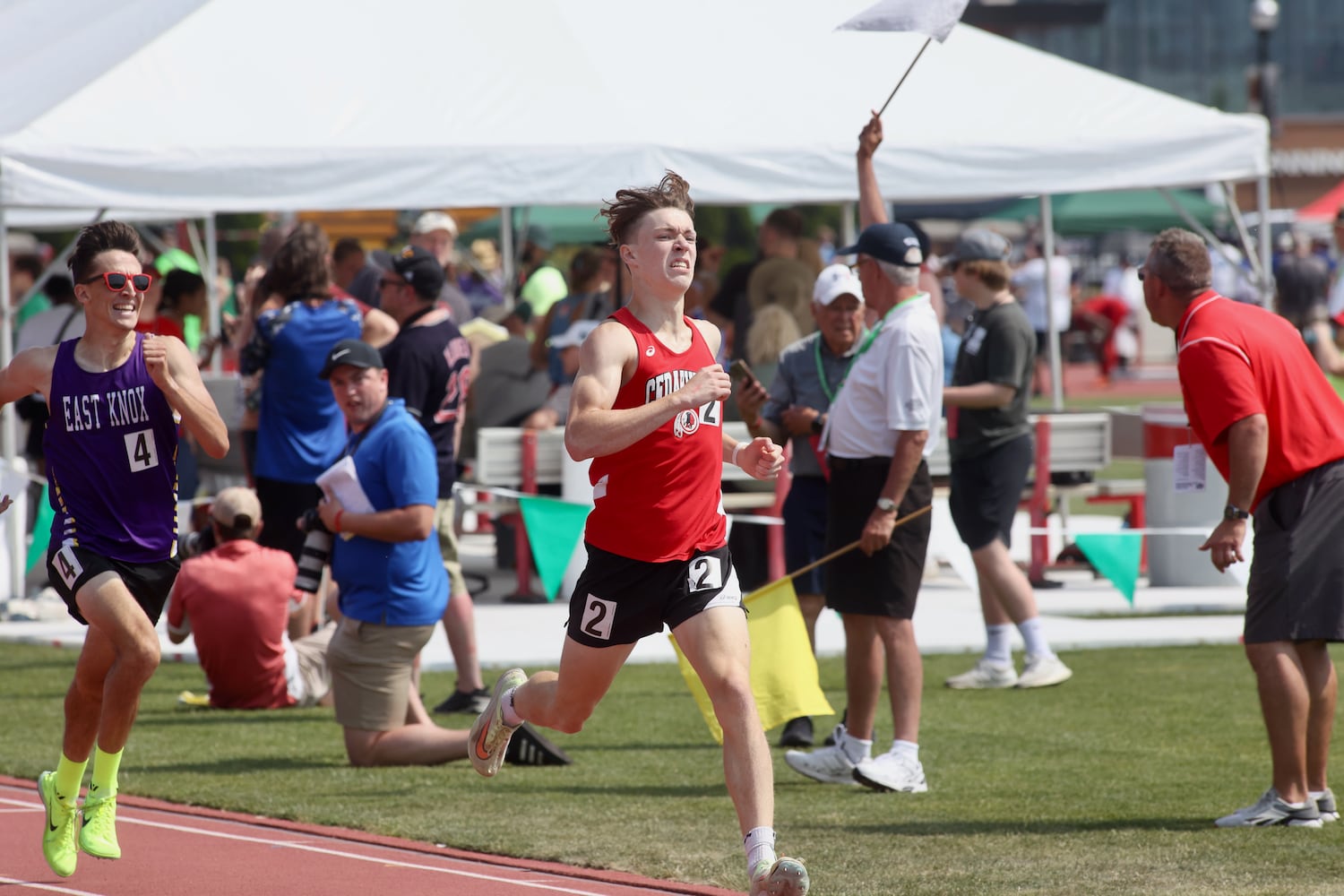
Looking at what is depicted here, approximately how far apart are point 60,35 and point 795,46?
4.84 meters

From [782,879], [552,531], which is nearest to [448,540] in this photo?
[552,531]

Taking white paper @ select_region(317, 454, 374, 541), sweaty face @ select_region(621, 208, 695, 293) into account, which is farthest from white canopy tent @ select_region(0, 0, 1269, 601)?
sweaty face @ select_region(621, 208, 695, 293)

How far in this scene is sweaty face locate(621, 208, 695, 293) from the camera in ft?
17.2

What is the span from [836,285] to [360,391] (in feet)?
6.82

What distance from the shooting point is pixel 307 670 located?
927cm

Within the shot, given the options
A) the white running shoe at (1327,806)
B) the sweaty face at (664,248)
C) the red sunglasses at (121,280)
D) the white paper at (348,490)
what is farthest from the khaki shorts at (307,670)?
the white running shoe at (1327,806)

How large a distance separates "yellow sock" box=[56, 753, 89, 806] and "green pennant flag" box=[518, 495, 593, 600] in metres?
4.50

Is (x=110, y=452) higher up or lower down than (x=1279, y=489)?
higher up

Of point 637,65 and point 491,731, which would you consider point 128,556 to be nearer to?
point 491,731

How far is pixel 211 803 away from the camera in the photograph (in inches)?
278

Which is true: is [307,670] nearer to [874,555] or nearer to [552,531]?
[552,531]

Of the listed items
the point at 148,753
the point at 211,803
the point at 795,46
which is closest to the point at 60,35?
the point at 795,46

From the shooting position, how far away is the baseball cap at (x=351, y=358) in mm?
7531

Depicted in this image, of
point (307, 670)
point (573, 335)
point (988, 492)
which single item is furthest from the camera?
point (573, 335)
